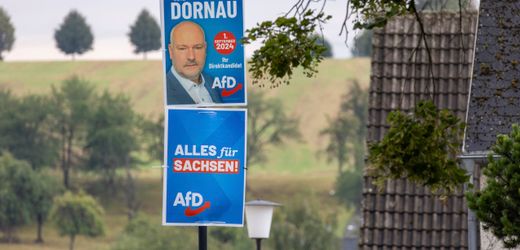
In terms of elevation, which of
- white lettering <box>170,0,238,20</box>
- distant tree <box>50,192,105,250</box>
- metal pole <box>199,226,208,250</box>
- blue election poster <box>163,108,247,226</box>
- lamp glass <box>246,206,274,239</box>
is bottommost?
distant tree <box>50,192,105,250</box>

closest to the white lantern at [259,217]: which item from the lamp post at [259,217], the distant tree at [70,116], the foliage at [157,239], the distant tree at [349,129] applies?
the lamp post at [259,217]

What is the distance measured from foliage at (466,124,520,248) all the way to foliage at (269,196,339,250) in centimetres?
8975

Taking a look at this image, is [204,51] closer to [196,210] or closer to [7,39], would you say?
[196,210]

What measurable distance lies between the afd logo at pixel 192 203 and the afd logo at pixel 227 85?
0.82 metres

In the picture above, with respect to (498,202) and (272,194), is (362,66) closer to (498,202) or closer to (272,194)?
(272,194)

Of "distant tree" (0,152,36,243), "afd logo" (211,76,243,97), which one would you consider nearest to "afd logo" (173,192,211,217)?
"afd logo" (211,76,243,97)

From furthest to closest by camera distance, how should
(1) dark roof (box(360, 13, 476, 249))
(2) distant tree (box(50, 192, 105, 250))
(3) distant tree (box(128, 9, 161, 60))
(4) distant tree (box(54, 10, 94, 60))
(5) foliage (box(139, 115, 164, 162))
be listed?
(4) distant tree (box(54, 10, 94, 60)), (3) distant tree (box(128, 9, 161, 60)), (5) foliage (box(139, 115, 164, 162)), (2) distant tree (box(50, 192, 105, 250)), (1) dark roof (box(360, 13, 476, 249))

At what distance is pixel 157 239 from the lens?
107688 mm

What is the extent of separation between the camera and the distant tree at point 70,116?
15388 centimetres

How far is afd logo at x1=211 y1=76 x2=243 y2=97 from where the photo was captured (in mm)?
13969

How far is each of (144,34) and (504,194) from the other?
180m

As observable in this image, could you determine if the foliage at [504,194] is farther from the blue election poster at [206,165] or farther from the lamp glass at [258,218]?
the lamp glass at [258,218]

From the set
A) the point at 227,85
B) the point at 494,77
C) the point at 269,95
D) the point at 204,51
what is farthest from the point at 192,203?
the point at 269,95

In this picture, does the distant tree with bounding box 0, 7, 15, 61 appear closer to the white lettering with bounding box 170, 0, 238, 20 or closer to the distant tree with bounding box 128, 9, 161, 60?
the distant tree with bounding box 128, 9, 161, 60
